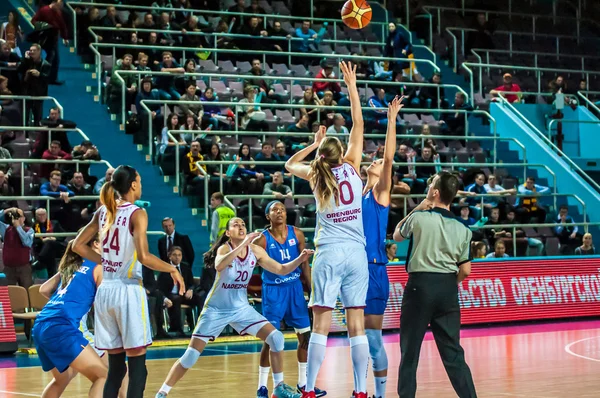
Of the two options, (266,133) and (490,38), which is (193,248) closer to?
(266,133)

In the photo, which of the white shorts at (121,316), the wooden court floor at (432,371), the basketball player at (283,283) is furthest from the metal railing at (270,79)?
the white shorts at (121,316)

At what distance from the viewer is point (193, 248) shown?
64.8 ft

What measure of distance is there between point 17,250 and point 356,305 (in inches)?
352

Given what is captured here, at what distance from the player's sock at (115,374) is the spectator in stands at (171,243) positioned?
9522mm

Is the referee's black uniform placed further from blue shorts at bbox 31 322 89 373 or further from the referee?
blue shorts at bbox 31 322 89 373

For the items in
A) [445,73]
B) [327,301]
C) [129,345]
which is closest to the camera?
[129,345]

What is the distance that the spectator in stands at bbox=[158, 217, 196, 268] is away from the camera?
17.9 metres

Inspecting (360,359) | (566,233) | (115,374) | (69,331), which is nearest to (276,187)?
(566,233)

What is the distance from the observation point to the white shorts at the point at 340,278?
9.12 meters

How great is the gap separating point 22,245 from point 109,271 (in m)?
9.07

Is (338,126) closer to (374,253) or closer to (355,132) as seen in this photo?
(374,253)

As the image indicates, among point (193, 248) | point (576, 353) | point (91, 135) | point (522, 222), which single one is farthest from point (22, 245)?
point (522, 222)

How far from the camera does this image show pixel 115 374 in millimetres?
8008

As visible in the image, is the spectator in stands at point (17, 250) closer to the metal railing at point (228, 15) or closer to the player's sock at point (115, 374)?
the metal railing at point (228, 15)
